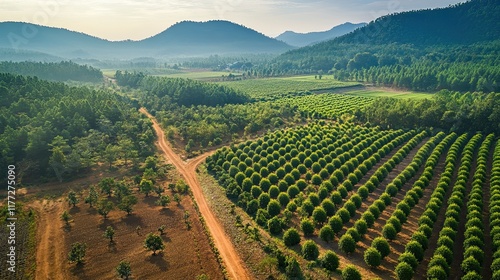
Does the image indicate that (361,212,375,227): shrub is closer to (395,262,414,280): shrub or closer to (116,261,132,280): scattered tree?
(395,262,414,280): shrub

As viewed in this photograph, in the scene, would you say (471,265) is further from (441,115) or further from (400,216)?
(441,115)

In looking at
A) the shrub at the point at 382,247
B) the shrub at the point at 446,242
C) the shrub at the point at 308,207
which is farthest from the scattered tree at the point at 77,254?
the shrub at the point at 446,242

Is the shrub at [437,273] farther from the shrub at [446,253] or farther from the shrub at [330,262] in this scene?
the shrub at [330,262]

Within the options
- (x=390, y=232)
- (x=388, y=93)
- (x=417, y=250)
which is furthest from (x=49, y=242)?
(x=388, y=93)

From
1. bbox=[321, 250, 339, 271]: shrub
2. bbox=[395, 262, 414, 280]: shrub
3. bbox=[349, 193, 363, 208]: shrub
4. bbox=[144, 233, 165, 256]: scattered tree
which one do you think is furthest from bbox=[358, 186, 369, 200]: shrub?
bbox=[144, 233, 165, 256]: scattered tree

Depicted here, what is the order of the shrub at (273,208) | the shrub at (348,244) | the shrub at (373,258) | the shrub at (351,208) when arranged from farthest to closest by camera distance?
the shrub at (273,208) < the shrub at (351,208) < the shrub at (348,244) < the shrub at (373,258)
